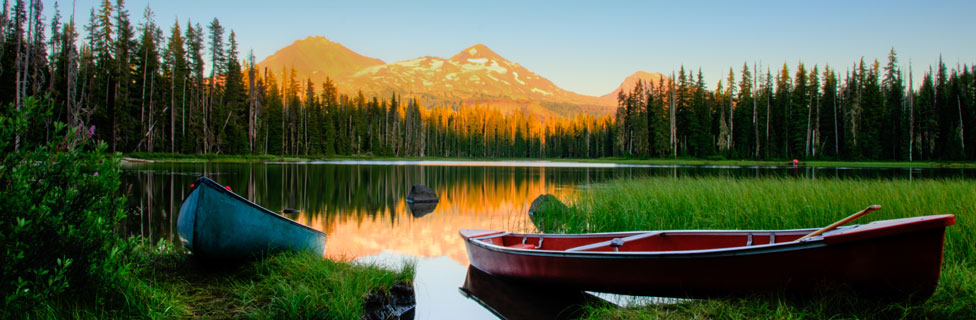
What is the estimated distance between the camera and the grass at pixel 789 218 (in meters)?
5.10

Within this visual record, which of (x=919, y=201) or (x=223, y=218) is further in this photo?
(x=919, y=201)

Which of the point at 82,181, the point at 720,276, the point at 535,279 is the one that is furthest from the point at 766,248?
the point at 82,181

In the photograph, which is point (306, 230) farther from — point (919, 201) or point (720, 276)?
point (919, 201)

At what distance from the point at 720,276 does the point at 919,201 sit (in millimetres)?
7585

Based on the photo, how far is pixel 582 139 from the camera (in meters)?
120

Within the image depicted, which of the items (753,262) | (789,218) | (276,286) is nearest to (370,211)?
(276,286)

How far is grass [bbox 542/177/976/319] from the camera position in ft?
16.7

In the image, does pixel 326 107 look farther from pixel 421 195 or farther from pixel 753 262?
pixel 753 262

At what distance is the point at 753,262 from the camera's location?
5312 millimetres

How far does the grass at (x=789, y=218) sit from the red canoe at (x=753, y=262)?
0.74ft

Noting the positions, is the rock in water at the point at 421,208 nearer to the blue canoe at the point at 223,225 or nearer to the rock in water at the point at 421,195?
the rock in water at the point at 421,195

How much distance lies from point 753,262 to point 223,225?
6628 millimetres

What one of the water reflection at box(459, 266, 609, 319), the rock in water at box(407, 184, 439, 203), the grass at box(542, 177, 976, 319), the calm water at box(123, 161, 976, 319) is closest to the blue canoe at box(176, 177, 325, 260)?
the calm water at box(123, 161, 976, 319)

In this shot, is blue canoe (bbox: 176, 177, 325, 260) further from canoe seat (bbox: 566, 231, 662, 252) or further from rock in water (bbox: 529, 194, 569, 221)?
rock in water (bbox: 529, 194, 569, 221)
